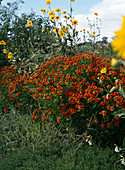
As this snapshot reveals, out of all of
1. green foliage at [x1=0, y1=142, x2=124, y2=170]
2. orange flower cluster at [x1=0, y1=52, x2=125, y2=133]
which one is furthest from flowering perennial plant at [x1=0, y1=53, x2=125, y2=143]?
green foliage at [x1=0, y1=142, x2=124, y2=170]

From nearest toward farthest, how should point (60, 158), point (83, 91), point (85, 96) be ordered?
1. point (60, 158)
2. point (85, 96)
3. point (83, 91)

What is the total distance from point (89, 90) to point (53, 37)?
3.63m

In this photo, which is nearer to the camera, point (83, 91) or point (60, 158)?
point (60, 158)

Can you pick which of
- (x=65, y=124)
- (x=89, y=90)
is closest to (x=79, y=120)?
(x=65, y=124)

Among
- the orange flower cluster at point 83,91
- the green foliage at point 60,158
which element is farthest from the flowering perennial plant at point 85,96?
the green foliage at point 60,158

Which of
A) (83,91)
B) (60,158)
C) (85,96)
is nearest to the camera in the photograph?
(60,158)

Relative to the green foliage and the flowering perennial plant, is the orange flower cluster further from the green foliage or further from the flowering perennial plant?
the green foliage

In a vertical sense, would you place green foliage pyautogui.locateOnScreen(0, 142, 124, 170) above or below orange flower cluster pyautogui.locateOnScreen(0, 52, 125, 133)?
below

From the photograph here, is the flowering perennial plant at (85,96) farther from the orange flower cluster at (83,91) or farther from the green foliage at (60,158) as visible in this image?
the green foliage at (60,158)

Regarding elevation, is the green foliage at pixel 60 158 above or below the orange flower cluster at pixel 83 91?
below

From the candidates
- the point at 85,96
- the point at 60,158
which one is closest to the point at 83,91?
the point at 85,96

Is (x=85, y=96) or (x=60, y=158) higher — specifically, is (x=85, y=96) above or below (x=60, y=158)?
above

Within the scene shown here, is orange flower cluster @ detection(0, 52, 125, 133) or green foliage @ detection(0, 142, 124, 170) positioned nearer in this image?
green foliage @ detection(0, 142, 124, 170)

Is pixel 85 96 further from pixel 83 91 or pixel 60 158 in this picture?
pixel 60 158
